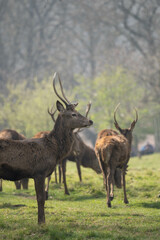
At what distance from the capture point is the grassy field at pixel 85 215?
7828mm

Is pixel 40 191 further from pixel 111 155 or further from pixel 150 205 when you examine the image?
pixel 150 205

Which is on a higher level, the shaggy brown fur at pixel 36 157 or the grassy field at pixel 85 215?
the shaggy brown fur at pixel 36 157

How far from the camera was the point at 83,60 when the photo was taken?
224ft

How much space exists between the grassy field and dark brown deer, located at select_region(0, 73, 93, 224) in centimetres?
66

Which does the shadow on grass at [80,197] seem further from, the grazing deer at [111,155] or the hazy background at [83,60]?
the hazy background at [83,60]

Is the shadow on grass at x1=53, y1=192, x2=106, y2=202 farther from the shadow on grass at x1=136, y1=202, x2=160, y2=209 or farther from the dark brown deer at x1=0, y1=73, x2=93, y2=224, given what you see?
the dark brown deer at x1=0, y1=73, x2=93, y2=224

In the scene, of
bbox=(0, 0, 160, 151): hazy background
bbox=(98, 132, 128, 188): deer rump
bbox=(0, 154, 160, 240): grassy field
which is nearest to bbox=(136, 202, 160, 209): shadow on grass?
bbox=(0, 154, 160, 240): grassy field


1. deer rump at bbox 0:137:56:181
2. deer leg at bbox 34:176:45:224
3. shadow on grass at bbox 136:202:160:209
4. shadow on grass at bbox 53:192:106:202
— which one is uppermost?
deer rump at bbox 0:137:56:181

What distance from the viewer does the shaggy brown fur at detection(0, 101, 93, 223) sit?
816 cm

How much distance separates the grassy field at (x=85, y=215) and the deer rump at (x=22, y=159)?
111 centimetres

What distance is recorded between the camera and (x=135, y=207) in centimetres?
1151

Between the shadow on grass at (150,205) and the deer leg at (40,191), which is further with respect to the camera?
the shadow on grass at (150,205)

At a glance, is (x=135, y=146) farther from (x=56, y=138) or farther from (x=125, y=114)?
(x=56, y=138)

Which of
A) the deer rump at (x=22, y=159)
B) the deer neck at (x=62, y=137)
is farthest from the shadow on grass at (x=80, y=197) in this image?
the deer rump at (x=22, y=159)
